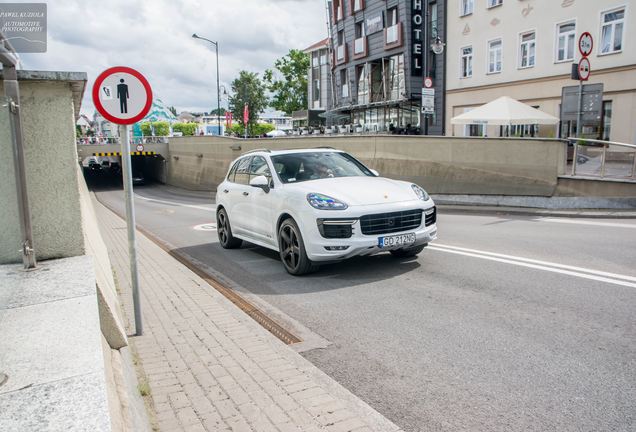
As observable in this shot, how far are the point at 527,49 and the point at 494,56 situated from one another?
7.55 feet

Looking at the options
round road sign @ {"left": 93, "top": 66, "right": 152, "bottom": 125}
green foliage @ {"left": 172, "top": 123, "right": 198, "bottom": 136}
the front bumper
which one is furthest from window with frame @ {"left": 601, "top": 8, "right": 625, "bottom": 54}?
green foliage @ {"left": 172, "top": 123, "right": 198, "bottom": 136}

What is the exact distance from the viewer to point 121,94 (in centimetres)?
496

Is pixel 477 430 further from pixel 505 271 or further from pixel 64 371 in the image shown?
pixel 505 271

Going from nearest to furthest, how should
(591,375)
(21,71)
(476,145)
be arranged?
1. (591,375)
2. (21,71)
3. (476,145)

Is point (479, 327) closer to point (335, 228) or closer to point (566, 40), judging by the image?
point (335, 228)

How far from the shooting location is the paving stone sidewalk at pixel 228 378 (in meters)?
3.28

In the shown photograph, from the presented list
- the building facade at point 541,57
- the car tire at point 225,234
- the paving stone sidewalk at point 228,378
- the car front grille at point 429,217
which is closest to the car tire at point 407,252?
the car front grille at point 429,217

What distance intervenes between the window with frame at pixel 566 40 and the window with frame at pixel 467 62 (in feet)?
18.9

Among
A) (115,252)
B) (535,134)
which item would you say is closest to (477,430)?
(115,252)

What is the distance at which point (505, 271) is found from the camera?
6945mm

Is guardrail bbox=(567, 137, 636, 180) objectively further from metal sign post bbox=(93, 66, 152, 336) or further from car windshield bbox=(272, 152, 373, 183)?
metal sign post bbox=(93, 66, 152, 336)

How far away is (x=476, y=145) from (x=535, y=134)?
1130cm

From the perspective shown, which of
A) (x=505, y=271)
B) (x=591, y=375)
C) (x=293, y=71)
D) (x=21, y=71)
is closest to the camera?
(x=591, y=375)

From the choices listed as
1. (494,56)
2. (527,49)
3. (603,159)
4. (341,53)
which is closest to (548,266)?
(603,159)
